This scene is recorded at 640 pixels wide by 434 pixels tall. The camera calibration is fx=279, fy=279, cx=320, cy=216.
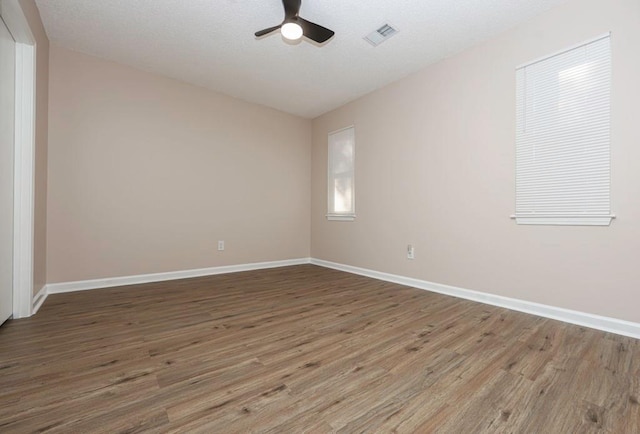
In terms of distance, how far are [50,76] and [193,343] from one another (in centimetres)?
318

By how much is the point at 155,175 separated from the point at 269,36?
2.14 meters

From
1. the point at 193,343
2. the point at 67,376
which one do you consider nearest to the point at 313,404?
the point at 193,343

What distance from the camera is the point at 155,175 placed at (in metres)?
3.49

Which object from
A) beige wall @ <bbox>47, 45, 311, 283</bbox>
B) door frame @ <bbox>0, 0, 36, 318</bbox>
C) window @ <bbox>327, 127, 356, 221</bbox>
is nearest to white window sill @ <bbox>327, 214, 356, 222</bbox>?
window @ <bbox>327, 127, 356, 221</bbox>

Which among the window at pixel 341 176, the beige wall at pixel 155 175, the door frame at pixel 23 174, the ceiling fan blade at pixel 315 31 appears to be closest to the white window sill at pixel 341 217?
the window at pixel 341 176

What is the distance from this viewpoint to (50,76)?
9.43 ft

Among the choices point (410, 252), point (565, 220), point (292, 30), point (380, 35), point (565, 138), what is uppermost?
point (380, 35)

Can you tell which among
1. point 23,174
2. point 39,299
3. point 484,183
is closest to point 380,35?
point 484,183

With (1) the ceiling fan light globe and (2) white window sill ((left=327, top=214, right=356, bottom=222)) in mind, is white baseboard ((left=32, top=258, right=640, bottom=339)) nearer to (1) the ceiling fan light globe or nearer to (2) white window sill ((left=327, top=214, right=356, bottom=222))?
(2) white window sill ((left=327, top=214, right=356, bottom=222))

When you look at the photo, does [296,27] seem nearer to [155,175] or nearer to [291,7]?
[291,7]

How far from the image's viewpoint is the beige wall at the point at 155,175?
2975mm

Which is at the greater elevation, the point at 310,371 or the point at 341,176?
the point at 341,176

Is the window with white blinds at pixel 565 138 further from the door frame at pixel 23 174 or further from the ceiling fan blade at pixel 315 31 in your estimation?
the door frame at pixel 23 174

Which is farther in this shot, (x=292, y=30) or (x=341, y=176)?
(x=341, y=176)
